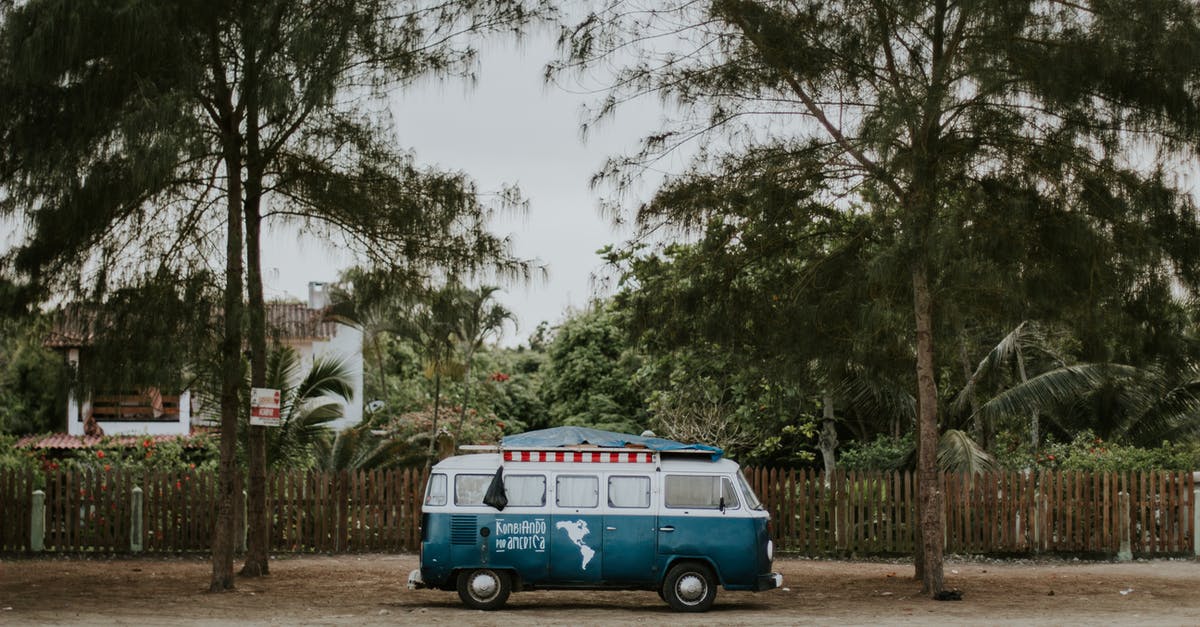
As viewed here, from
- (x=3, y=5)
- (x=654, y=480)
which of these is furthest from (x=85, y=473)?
(x=654, y=480)

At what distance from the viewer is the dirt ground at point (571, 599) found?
42.4ft

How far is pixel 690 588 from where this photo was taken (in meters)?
13.7

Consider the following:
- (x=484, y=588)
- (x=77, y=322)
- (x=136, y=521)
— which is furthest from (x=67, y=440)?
(x=484, y=588)

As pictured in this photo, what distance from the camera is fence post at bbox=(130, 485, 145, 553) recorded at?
69.6ft

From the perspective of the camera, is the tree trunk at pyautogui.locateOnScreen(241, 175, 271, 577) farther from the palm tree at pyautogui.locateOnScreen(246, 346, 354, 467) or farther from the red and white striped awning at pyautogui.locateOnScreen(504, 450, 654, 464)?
the palm tree at pyautogui.locateOnScreen(246, 346, 354, 467)

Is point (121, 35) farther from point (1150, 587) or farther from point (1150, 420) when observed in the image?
point (1150, 420)

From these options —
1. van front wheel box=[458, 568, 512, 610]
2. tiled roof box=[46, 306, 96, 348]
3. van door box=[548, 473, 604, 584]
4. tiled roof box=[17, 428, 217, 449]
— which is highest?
tiled roof box=[46, 306, 96, 348]

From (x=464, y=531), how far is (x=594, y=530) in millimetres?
1349

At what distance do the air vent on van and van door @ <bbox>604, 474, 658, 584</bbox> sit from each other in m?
1.37

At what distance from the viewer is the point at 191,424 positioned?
1405 inches

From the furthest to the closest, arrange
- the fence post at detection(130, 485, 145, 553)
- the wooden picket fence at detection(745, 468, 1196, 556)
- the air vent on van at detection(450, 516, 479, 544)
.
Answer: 1. the wooden picket fence at detection(745, 468, 1196, 556)
2. the fence post at detection(130, 485, 145, 553)
3. the air vent on van at detection(450, 516, 479, 544)

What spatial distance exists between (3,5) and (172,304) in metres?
3.55

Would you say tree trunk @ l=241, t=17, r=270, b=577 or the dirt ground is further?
tree trunk @ l=241, t=17, r=270, b=577

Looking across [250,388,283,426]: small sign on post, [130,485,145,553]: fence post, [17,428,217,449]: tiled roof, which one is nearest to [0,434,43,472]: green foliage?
→ [17,428,217,449]: tiled roof
